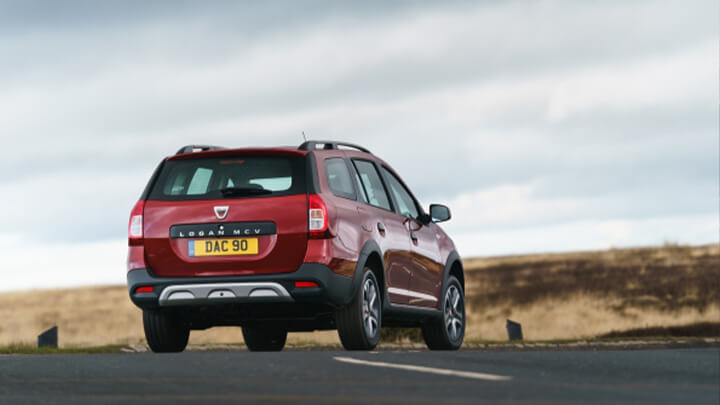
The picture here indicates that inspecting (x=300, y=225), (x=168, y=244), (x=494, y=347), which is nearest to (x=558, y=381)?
(x=300, y=225)

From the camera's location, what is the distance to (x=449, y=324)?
13.4 meters

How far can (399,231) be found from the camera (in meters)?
12.1

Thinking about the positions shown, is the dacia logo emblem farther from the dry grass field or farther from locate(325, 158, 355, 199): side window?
the dry grass field

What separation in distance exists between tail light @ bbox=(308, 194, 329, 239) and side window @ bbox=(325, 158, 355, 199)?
1.56 ft

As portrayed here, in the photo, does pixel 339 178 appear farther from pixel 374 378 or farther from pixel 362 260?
pixel 374 378

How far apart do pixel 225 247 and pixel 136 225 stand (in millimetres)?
→ 974

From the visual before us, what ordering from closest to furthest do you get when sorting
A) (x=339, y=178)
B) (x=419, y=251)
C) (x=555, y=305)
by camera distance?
1. (x=339, y=178)
2. (x=419, y=251)
3. (x=555, y=305)

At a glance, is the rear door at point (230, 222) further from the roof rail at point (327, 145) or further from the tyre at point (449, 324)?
the tyre at point (449, 324)

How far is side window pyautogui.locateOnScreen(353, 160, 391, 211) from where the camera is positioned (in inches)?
464

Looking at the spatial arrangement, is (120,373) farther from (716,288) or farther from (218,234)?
(716,288)

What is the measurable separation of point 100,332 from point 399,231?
2268 cm

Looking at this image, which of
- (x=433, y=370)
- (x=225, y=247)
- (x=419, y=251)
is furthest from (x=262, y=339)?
(x=433, y=370)

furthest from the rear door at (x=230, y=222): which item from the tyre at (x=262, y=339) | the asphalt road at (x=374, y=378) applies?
the tyre at (x=262, y=339)

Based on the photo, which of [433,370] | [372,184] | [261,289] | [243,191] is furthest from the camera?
[372,184]
